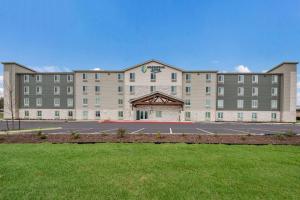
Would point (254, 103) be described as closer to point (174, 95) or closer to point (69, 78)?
point (174, 95)

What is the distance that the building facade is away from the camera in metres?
35.3

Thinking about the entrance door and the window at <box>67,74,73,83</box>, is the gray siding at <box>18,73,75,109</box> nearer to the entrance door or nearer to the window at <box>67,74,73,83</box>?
the window at <box>67,74,73,83</box>

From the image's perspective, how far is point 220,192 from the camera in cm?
408

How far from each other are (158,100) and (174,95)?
12.8 feet

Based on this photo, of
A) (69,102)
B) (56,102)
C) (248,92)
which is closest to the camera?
(248,92)

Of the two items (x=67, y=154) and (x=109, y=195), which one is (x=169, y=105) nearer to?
(x=67, y=154)

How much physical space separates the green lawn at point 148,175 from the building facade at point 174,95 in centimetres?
2783

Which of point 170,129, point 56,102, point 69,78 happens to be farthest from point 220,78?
point 56,102

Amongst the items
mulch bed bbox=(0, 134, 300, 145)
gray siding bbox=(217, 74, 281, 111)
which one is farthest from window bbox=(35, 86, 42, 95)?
gray siding bbox=(217, 74, 281, 111)

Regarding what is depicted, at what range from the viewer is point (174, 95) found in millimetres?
35969

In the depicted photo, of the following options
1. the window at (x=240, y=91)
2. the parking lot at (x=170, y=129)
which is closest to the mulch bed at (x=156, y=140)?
the parking lot at (x=170, y=129)

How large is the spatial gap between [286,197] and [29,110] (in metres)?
47.0

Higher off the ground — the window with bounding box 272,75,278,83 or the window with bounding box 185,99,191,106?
the window with bounding box 272,75,278,83

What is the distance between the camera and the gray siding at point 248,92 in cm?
3603
